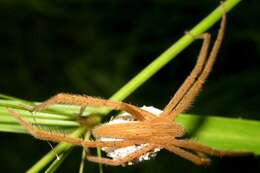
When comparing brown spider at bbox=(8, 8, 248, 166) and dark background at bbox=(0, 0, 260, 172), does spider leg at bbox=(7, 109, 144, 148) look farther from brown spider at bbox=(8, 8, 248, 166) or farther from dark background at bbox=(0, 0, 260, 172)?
dark background at bbox=(0, 0, 260, 172)

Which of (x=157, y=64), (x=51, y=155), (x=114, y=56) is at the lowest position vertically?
(x=51, y=155)

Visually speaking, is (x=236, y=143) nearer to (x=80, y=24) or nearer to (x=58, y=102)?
(x=58, y=102)

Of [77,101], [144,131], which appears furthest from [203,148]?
[77,101]

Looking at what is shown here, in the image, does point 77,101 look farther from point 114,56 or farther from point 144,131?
point 114,56

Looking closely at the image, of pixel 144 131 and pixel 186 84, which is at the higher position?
pixel 186 84

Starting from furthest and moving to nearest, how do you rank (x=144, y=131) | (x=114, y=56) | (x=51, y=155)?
(x=114, y=56), (x=144, y=131), (x=51, y=155)

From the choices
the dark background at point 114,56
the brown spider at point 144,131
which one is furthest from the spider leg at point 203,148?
the dark background at point 114,56

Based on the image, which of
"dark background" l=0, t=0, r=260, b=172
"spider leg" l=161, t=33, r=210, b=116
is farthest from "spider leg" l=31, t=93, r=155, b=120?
"dark background" l=0, t=0, r=260, b=172

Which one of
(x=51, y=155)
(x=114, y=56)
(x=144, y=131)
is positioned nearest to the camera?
(x=51, y=155)

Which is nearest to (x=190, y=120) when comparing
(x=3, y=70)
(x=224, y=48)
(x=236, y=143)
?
(x=236, y=143)
